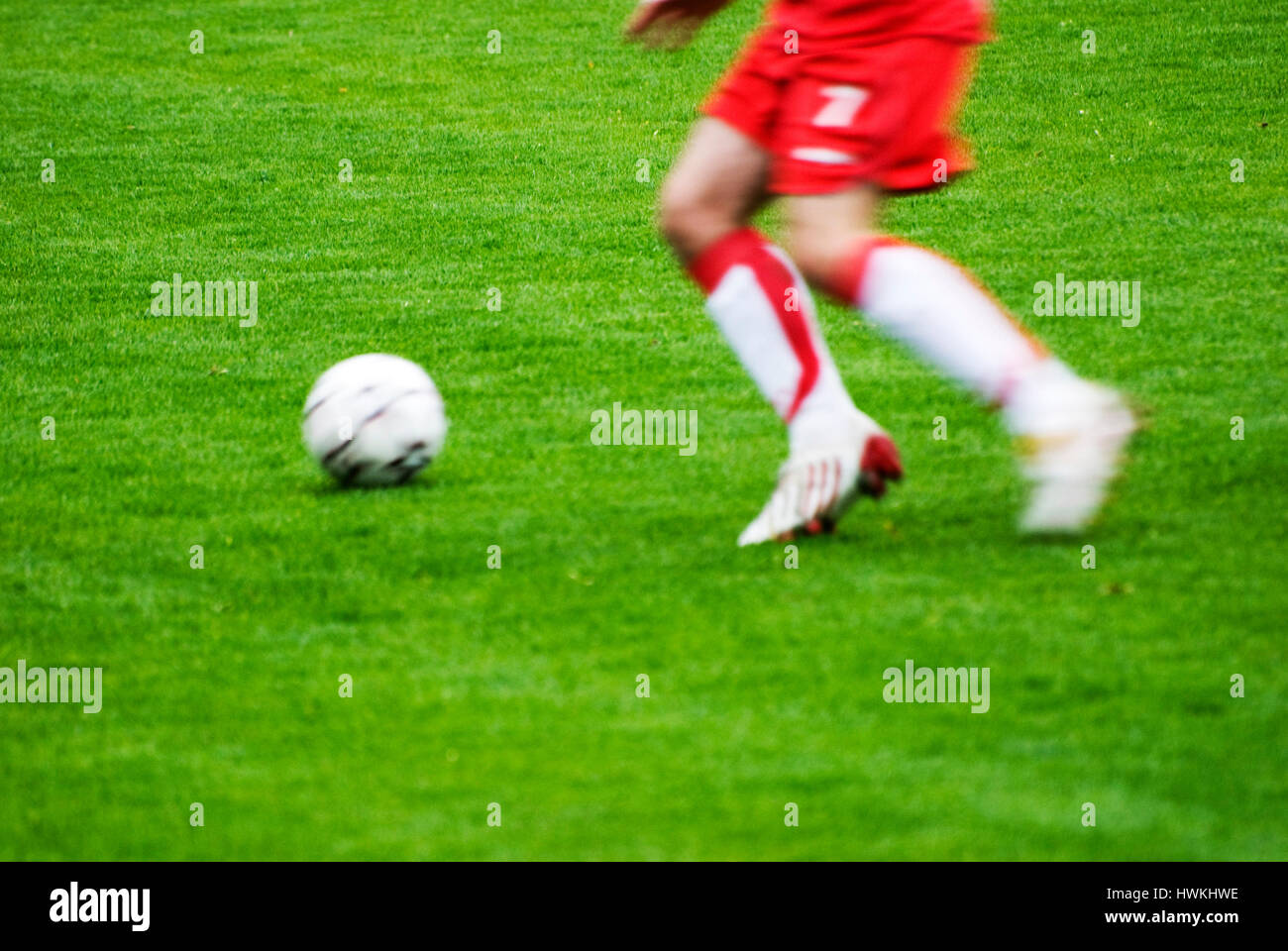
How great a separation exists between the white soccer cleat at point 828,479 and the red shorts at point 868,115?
67 cm

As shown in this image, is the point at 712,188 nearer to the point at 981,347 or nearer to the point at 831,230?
the point at 831,230

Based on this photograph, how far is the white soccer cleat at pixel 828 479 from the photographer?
5004 mm

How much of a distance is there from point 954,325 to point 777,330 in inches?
22.5

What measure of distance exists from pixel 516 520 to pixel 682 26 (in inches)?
57.7

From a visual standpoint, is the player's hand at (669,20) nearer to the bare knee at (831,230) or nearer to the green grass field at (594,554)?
the bare knee at (831,230)

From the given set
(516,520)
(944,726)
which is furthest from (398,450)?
(944,726)

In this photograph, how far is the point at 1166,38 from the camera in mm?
14516

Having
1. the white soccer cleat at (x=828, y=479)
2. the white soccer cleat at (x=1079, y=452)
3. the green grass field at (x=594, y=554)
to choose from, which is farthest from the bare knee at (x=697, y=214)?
the white soccer cleat at (x=1079, y=452)

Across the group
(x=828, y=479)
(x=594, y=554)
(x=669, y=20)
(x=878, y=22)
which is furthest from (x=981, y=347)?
(x=669, y=20)
